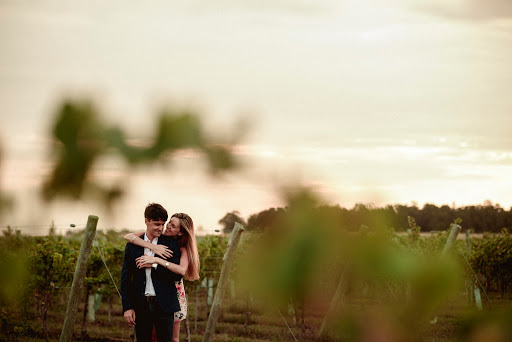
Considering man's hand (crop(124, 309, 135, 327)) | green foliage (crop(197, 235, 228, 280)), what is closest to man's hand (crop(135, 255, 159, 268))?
man's hand (crop(124, 309, 135, 327))

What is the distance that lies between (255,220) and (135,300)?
291 cm

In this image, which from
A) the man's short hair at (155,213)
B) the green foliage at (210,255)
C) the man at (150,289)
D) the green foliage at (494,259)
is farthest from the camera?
the green foliage at (494,259)

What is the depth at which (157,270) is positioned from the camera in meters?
3.44

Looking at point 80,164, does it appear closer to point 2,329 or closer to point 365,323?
point 365,323

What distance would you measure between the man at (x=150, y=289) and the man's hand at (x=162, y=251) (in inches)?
1.4

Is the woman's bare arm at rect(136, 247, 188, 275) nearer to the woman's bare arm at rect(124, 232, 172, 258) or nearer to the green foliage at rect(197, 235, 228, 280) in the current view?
the woman's bare arm at rect(124, 232, 172, 258)

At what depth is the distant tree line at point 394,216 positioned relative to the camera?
611mm

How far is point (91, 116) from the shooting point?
2.29 ft

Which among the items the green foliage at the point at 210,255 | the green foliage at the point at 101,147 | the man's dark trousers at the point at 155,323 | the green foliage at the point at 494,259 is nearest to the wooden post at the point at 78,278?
the man's dark trousers at the point at 155,323

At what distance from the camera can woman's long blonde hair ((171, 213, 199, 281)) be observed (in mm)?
3547

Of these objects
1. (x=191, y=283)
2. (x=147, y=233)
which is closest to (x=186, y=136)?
(x=147, y=233)

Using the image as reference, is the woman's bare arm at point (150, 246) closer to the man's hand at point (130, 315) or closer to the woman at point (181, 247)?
the woman at point (181, 247)

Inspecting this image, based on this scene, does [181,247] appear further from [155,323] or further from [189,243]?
[155,323]

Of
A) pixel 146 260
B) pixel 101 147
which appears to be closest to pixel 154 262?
pixel 146 260
